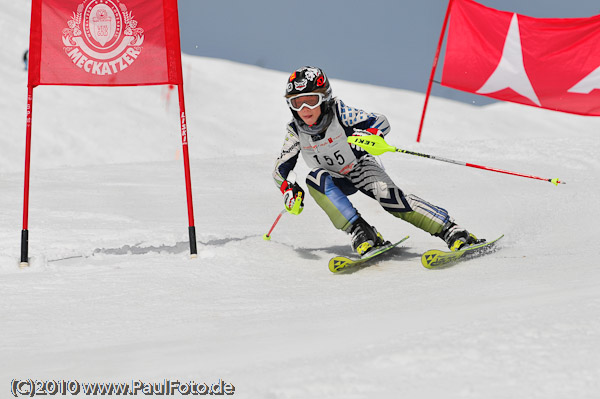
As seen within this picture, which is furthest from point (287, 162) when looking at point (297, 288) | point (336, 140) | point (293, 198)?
point (297, 288)

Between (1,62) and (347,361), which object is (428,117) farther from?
(347,361)

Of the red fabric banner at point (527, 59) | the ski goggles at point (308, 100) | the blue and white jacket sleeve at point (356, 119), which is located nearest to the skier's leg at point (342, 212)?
the blue and white jacket sleeve at point (356, 119)

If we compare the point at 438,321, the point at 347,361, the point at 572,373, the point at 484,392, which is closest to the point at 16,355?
the point at 347,361

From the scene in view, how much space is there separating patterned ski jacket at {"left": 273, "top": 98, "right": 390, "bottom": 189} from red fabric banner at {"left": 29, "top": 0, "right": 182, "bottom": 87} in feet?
4.18

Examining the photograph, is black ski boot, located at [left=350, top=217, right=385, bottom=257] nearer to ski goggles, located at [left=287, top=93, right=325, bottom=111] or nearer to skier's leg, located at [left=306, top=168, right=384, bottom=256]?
skier's leg, located at [left=306, top=168, right=384, bottom=256]

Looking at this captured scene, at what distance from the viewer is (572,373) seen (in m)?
2.13

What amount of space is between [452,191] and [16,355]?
6.21m

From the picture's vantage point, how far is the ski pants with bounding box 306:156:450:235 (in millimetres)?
4914

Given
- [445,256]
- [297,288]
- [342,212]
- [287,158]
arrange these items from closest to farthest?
[297,288], [445,256], [342,212], [287,158]

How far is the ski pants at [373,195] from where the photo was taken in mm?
4914

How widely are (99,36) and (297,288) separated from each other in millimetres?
2470

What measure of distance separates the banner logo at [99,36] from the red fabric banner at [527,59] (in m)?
7.27

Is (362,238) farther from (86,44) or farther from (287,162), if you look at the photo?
(86,44)

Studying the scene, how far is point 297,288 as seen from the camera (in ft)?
14.1
